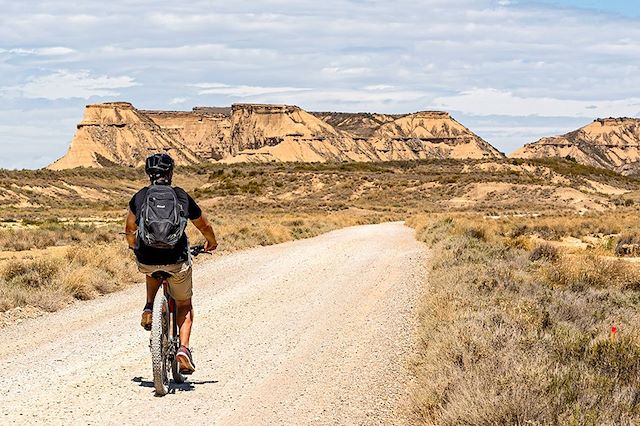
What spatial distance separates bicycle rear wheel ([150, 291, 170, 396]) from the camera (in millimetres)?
7199

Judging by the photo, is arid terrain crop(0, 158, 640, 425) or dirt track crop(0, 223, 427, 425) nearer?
arid terrain crop(0, 158, 640, 425)

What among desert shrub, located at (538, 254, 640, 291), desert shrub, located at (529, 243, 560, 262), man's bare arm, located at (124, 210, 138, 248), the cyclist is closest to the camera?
the cyclist

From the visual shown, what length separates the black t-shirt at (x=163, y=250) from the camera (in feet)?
23.3

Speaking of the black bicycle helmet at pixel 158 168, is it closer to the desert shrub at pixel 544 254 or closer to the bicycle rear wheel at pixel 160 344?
the bicycle rear wheel at pixel 160 344

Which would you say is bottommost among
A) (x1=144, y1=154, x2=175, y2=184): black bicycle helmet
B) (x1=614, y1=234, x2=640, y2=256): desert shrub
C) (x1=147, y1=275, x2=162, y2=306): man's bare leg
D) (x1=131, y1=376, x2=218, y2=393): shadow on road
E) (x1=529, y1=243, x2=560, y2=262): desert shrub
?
(x1=614, y1=234, x2=640, y2=256): desert shrub

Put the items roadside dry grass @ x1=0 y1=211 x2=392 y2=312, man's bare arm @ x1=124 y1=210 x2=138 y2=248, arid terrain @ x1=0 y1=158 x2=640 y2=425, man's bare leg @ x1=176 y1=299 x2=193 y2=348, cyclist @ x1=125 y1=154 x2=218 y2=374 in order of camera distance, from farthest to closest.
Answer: roadside dry grass @ x1=0 y1=211 x2=392 y2=312 → man's bare leg @ x1=176 y1=299 x2=193 y2=348 → man's bare arm @ x1=124 y1=210 x2=138 y2=248 → cyclist @ x1=125 y1=154 x2=218 y2=374 → arid terrain @ x1=0 y1=158 x2=640 y2=425

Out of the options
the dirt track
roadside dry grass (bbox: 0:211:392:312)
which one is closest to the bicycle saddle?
the dirt track

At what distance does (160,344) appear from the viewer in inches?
287

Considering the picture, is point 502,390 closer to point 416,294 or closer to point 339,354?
point 339,354

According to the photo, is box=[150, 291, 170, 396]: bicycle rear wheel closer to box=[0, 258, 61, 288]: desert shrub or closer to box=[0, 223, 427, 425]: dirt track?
box=[0, 223, 427, 425]: dirt track

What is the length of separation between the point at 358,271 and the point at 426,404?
12158mm

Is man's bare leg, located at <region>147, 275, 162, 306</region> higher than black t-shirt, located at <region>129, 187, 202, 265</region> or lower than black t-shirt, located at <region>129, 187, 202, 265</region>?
lower

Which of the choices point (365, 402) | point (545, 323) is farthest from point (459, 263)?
point (365, 402)

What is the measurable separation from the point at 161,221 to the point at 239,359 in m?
2.86
